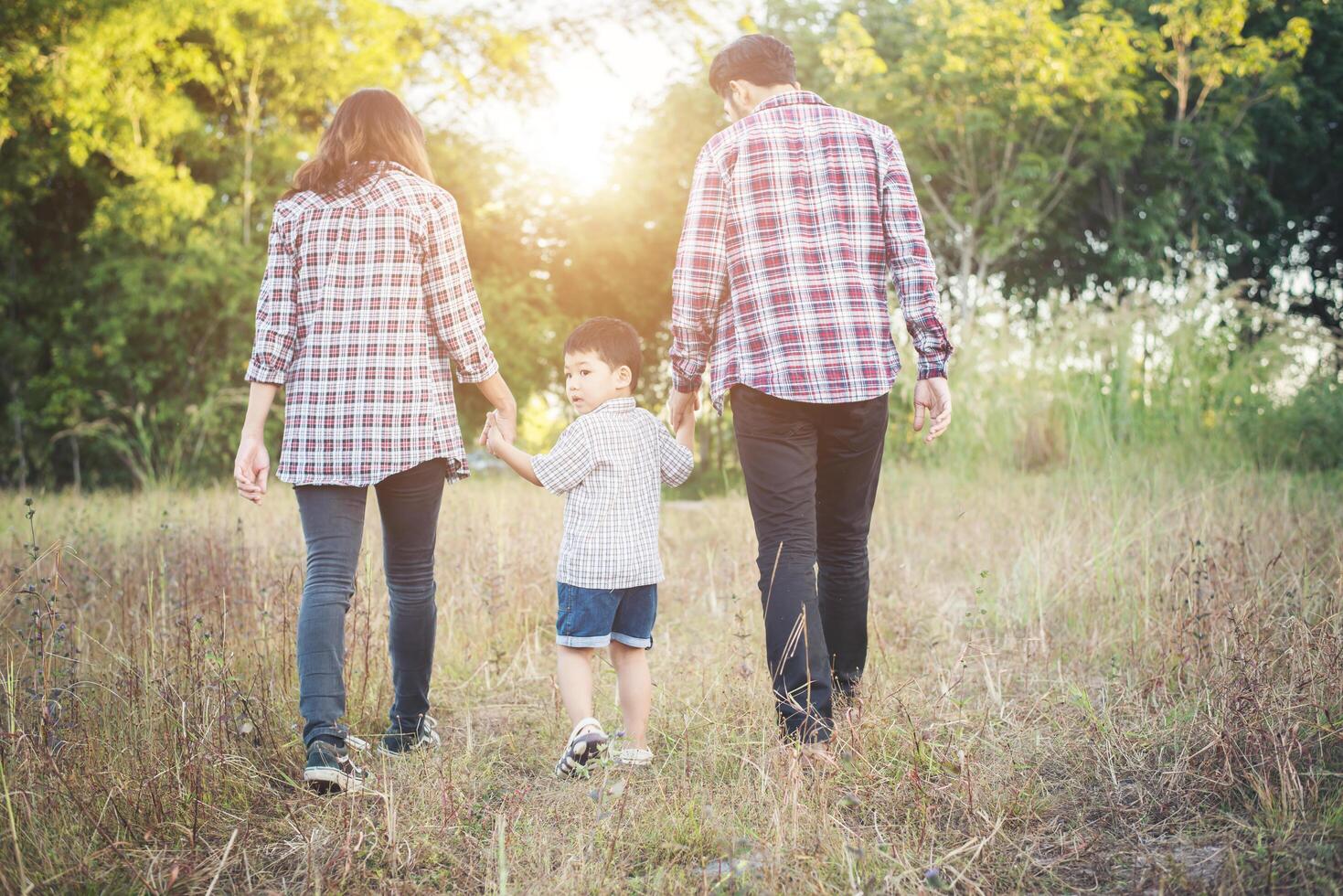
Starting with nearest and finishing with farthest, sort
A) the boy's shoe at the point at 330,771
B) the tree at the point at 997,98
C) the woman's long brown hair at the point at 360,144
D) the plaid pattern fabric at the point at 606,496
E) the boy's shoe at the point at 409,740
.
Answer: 1. the boy's shoe at the point at 330,771
2. the plaid pattern fabric at the point at 606,496
3. the woman's long brown hair at the point at 360,144
4. the boy's shoe at the point at 409,740
5. the tree at the point at 997,98

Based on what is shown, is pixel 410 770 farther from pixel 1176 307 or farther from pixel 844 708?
pixel 1176 307

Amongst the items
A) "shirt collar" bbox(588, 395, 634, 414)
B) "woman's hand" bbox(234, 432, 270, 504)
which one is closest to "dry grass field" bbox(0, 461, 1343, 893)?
"woman's hand" bbox(234, 432, 270, 504)

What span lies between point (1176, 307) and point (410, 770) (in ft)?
26.0

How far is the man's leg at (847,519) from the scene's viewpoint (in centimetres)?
268

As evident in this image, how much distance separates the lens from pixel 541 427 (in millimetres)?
→ 11688

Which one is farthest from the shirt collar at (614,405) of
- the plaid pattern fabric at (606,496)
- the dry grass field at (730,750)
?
the dry grass field at (730,750)

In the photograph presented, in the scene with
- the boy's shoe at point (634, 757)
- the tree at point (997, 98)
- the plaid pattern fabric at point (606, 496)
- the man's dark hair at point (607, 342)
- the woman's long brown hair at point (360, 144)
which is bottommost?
the boy's shoe at point (634, 757)

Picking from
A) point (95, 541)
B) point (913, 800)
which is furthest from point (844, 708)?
point (95, 541)

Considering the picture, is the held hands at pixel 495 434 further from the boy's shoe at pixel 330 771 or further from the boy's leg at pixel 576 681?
the boy's shoe at pixel 330 771

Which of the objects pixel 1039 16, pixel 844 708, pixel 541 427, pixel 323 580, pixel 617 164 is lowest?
pixel 541 427

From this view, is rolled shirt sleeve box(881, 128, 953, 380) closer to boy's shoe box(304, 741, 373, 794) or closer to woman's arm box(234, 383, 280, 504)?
woman's arm box(234, 383, 280, 504)

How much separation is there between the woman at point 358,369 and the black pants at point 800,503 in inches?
26.9

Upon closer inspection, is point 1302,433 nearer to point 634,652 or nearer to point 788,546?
point 788,546

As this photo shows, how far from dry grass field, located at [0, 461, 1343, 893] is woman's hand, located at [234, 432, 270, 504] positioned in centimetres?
46
